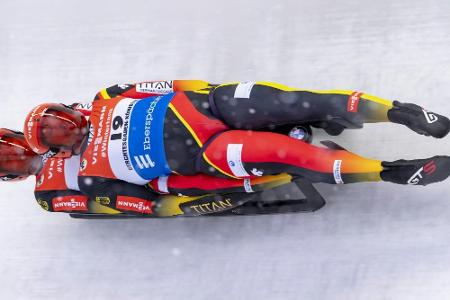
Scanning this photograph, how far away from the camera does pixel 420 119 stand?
143 inches

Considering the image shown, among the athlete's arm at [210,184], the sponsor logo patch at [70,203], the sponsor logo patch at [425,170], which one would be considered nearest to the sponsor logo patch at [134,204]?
the athlete's arm at [210,184]

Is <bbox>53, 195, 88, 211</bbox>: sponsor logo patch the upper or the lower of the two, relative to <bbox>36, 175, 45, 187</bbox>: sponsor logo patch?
lower

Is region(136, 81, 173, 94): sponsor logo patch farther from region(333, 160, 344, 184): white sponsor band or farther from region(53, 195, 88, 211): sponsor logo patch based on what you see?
region(333, 160, 344, 184): white sponsor band

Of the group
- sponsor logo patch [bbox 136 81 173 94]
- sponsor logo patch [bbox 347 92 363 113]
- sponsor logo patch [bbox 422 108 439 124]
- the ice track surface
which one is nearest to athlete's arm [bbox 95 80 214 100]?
sponsor logo patch [bbox 136 81 173 94]

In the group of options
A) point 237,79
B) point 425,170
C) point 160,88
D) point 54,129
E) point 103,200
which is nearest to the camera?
point 425,170

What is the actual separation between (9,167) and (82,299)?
3.58 ft

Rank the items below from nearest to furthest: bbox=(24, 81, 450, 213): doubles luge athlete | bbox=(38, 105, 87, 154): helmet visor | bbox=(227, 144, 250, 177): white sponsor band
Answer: bbox=(24, 81, 450, 213): doubles luge athlete → bbox=(227, 144, 250, 177): white sponsor band → bbox=(38, 105, 87, 154): helmet visor

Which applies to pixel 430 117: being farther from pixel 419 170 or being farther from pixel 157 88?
pixel 157 88

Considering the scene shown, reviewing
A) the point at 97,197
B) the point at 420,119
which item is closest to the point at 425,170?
the point at 420,119

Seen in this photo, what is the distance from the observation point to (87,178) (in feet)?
14.8

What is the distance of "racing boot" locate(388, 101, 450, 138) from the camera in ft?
11.8

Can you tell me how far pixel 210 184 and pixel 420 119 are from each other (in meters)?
1.35

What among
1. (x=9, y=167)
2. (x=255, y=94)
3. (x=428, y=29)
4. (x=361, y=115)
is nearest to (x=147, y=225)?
(x=9, y=167)

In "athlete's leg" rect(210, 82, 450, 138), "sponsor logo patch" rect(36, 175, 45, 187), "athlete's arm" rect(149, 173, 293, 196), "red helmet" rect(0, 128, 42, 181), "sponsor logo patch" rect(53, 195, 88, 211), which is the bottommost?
"sponsor logo patch" rect(53, 195, 88, 211)
